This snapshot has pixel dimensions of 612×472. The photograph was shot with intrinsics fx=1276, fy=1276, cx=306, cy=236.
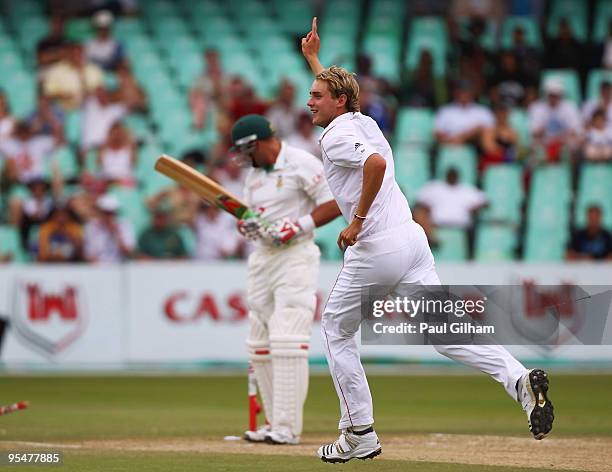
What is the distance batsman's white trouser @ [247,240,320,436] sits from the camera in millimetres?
9586

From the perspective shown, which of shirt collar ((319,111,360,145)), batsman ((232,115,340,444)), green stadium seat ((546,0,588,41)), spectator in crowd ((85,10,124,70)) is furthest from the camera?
green stadium seat ((546,0,588,41))

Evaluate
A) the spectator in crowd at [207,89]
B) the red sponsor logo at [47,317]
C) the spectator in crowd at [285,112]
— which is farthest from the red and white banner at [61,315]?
the spectator in crowd at [207,89]

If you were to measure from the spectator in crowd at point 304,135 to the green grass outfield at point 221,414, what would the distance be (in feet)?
14.8

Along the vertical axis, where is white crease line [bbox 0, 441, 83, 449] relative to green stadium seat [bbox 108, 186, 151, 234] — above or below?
below

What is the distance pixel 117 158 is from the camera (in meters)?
19.1

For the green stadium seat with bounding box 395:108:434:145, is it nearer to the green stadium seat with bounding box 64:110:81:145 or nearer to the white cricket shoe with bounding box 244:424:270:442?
the green stadium seat with bounding box 64:110:81:145

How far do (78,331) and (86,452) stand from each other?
296 inches

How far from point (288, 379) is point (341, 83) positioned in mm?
2727

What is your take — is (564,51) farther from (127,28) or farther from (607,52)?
(127,28)

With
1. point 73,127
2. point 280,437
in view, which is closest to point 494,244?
point 73,127

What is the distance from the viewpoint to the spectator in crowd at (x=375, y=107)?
62.7 ft

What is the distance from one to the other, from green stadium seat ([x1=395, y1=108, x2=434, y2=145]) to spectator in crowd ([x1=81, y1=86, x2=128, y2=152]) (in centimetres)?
434

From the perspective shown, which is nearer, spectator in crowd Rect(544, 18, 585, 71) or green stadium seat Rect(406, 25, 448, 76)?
spectator in crowd Rect(544, 18, 585, 71)

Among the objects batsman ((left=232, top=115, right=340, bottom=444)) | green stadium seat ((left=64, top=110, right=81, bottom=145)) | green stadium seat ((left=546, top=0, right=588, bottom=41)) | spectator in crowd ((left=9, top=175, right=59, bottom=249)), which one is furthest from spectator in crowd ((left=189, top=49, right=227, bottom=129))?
batsman ((left=232, top=115, right=340, bottom=444))
